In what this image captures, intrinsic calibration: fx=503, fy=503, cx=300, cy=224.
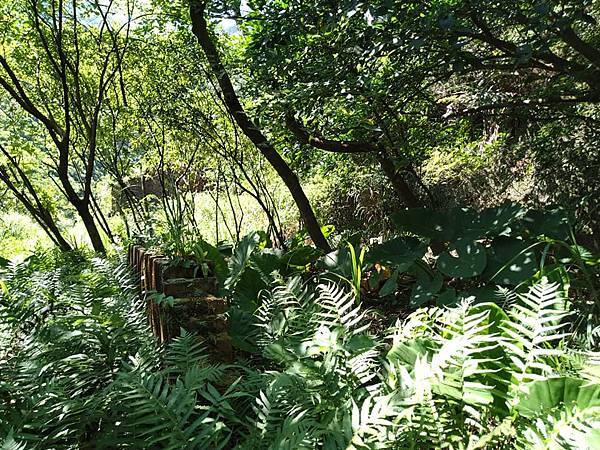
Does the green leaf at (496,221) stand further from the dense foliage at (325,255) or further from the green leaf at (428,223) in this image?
the green leaf at (428,223)

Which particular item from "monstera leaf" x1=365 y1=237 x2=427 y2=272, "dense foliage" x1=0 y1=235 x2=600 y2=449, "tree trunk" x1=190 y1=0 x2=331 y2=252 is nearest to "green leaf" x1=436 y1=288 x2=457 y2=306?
"monstera leaf" x1=365 y1=237 x2=427 y2=272

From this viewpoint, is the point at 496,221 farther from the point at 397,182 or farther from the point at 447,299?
the point at 397,182

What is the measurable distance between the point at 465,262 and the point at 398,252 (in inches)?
18.3

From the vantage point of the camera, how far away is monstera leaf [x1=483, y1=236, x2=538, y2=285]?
2.44m

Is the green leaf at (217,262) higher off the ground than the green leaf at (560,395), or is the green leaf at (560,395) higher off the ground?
the green leaf at (217,262)

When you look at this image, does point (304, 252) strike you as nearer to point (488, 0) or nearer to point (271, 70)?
point (271, 70)

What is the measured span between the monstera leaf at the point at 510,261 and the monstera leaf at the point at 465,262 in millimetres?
92

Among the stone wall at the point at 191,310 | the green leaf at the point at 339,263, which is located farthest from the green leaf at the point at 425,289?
the stone wall at the point at 191,310

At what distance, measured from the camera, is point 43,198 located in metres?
5.60

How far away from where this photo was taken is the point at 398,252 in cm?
304

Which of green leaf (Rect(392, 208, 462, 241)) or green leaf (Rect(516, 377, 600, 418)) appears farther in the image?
green leaf (Rect(392, 208, 462, 241))

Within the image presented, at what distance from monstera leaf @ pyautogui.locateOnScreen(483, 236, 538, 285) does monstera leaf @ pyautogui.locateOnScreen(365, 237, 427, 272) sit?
0.40 m

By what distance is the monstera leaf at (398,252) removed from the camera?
2.94 metres

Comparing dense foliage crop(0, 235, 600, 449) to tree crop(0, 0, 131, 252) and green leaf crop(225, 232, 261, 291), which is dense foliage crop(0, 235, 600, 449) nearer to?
green leaf crop(225, 232, 261, 291)
